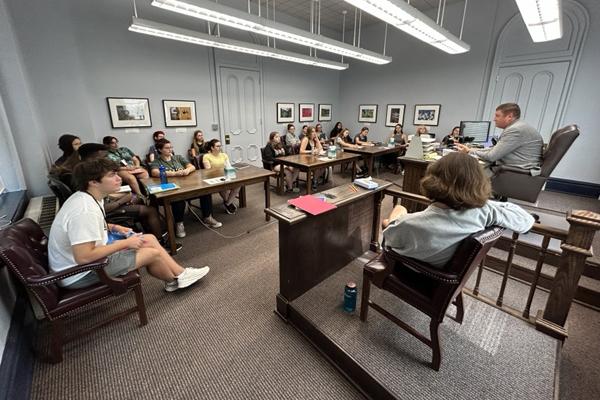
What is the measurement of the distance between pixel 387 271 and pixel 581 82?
595 centimetres

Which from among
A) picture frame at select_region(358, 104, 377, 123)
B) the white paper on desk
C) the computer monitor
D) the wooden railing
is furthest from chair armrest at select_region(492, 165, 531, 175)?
picture frame at select_region(358, 104, 377, 123)

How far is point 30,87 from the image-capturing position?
3.35 meters

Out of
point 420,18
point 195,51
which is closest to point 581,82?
point 420,18

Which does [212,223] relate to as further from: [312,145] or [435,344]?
[435,344]

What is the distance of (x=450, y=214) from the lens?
1.26m

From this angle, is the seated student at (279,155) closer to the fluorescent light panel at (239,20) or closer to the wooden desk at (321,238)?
the fluorescent light panel at (239,20)

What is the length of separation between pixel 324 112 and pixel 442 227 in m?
7.33

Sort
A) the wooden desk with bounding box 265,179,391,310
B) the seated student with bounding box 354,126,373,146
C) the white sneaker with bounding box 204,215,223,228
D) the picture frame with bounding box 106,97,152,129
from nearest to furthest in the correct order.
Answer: the wooden desk with bounding box 265,179,391,310 < the white sneaker with bounding box 204,215,223,228 < the picture frame with bounding box 106,97,152,129 < the seated student with bounding box 354,126,373,146

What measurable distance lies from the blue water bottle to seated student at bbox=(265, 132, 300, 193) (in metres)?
3.32

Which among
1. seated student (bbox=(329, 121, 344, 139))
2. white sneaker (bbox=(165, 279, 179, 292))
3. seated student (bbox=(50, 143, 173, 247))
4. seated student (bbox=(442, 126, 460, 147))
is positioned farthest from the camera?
seated student (bbox=(329, 121, 344, 139))

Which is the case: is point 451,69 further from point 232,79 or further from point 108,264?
point 108,264

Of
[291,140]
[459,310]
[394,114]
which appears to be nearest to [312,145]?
[291,140]

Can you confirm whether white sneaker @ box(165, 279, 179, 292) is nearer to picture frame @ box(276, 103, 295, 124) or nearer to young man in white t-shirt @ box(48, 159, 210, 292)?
young man in white t-shirt @ box(48, 159, 210, 292)

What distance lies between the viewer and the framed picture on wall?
7.00 meters
